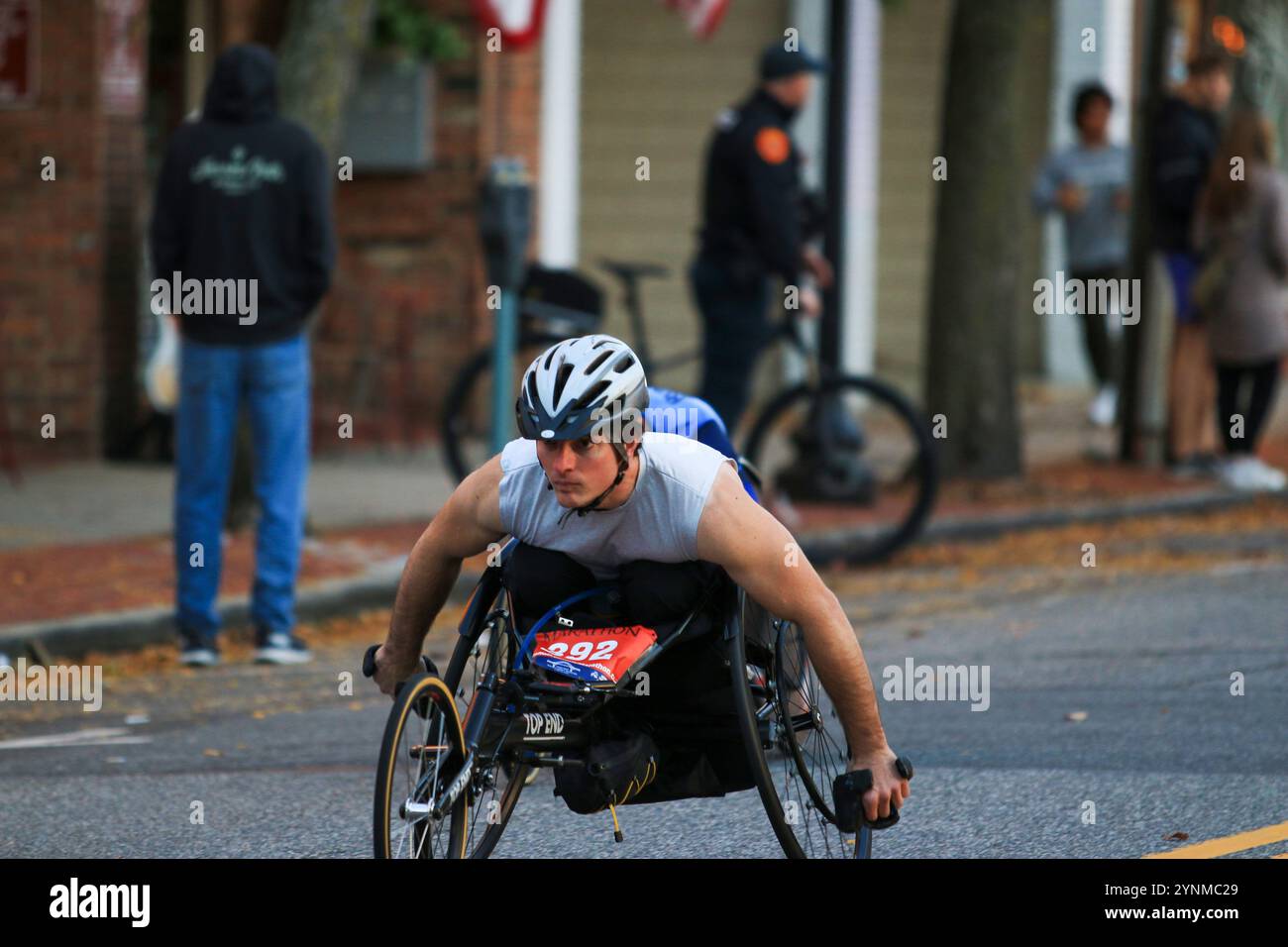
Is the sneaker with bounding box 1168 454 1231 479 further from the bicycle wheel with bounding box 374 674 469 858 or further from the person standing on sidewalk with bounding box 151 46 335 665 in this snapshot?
the bicycle wheel with bounding box 374 674 469 858

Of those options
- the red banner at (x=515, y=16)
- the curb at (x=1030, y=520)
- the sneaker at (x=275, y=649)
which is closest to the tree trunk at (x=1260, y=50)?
the curb at (x=1030, y=520)

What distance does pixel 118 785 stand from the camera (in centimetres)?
647

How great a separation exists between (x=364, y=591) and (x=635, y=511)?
4.75 metres

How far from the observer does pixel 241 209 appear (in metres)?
8.24

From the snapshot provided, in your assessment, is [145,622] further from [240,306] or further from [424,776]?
[424,776]

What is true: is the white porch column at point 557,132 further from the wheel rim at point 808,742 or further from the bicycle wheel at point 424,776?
the bicycle wheel at point 424,776

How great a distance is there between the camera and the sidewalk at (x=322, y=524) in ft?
29.2

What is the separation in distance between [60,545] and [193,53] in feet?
15.0

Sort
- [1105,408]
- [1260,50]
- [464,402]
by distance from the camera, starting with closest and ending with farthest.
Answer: [464,402], [1260,50], [1105,408]

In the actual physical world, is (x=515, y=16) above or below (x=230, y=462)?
above

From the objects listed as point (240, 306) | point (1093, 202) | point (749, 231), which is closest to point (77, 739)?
point (240, 306)

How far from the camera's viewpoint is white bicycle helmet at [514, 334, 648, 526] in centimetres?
479

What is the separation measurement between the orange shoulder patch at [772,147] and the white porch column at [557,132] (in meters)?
4.11
